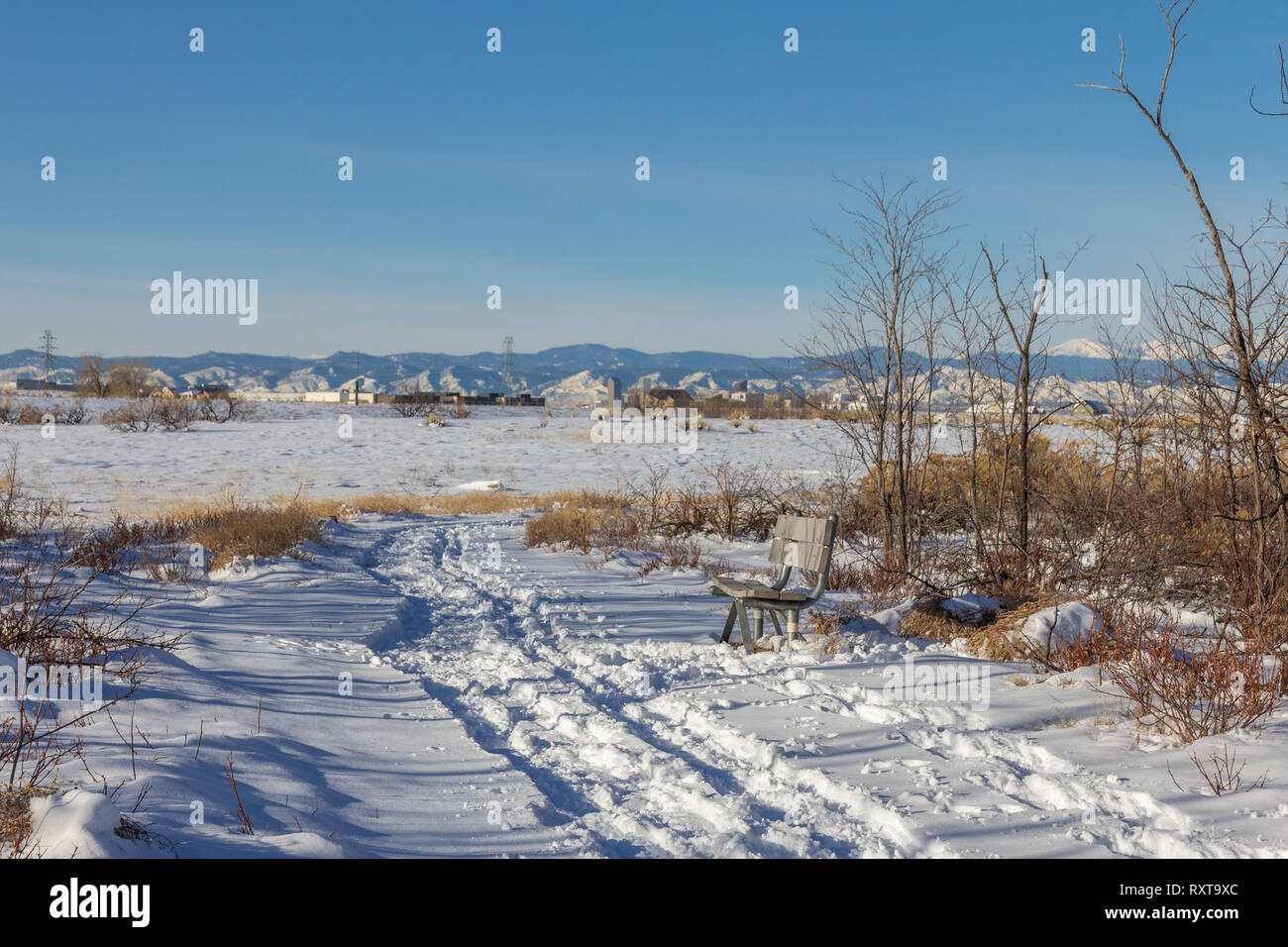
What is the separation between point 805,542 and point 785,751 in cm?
289

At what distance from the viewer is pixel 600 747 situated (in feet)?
16.1

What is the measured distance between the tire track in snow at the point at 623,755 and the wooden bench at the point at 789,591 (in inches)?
16.8

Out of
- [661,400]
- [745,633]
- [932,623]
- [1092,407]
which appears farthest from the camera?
[661,400]

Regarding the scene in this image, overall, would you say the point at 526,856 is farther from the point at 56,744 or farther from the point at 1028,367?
the point at 1028,367

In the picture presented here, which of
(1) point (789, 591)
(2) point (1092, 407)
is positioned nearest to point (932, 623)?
(1) point (789, 591)

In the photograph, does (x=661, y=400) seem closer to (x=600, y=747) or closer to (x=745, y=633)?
(x=745, y=633)

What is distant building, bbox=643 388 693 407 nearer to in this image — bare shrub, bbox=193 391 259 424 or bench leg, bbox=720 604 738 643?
bare shrub, bbox=193 391 259 424

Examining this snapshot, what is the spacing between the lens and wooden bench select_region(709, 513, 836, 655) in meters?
6.90

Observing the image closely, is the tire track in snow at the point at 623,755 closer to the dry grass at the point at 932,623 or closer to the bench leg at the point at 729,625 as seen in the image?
the bench leg at the point at 729,625

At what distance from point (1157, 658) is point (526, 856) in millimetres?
3813

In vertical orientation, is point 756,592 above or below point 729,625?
above

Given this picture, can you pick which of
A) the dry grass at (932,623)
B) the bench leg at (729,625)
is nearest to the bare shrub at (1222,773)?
the dry grass at (932,623)

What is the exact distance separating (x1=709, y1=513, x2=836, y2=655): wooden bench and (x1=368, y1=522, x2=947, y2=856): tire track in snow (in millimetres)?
427

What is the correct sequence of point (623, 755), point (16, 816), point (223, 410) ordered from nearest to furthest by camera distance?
point (16, 816) → point (623, 755) → point (223, 410)
